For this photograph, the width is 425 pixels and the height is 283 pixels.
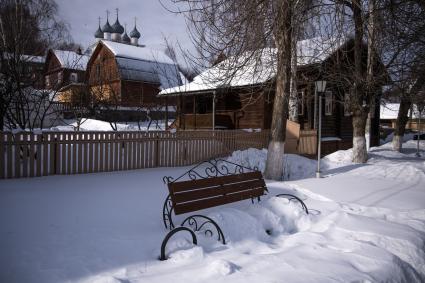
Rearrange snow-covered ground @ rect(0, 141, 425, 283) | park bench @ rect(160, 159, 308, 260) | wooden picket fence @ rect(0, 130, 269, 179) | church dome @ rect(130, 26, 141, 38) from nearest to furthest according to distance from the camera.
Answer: snow-covered ground @ rect(0, 141, 425, 283) < park bench @ rect(160, 159, 308, 260) < wooden picket fence @ rect(0, 130, 269, 179) < church dome @ rect(130, 26, 141, 38)

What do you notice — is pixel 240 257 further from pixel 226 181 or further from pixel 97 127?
pixel 97 127

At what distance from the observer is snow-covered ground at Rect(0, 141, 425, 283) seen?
12.2 ft

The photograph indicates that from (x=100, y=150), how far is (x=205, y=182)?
4.70 meters

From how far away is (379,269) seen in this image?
13.2ft

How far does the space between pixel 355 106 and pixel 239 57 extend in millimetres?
6025

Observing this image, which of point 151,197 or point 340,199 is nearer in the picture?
point 151,197

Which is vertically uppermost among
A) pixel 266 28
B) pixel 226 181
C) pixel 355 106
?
pixel 266 28

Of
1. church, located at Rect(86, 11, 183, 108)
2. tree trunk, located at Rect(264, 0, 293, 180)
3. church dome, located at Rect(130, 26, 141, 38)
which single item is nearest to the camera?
tree trunk, located at Rect(264, 0, 293, 180)

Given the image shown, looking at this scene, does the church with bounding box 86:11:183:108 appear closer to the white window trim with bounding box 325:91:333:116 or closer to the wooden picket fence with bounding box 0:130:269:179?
the white window trim with bounding box 325:91:333:116

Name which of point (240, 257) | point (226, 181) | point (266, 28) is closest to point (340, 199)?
point (226, 181)

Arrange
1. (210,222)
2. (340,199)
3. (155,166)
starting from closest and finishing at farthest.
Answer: (210,222), (340,199), (155,166)

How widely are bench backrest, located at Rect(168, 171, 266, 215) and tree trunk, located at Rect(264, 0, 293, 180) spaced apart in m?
3.15

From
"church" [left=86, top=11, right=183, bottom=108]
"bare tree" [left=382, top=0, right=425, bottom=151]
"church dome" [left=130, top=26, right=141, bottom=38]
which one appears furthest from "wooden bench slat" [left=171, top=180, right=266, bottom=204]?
"church dome" [left=130, top=26, right=141, bottom=38]

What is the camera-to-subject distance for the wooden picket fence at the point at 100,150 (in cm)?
782
